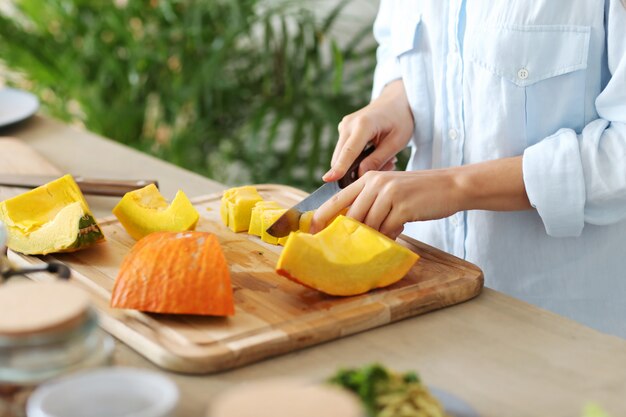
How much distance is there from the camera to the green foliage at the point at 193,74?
322 cm

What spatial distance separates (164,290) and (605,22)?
2.87 ft

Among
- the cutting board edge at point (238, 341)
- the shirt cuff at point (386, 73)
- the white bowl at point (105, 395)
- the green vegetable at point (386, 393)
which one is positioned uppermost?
the shirt cuff at point (386, 73)

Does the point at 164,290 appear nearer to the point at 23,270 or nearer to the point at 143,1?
the point at 23,270

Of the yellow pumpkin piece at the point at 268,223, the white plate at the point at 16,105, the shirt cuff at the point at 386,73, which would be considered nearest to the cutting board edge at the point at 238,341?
the yellow pumpkin piece at the point at 268,223

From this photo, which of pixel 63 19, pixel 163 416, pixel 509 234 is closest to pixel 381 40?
pixel 509 234

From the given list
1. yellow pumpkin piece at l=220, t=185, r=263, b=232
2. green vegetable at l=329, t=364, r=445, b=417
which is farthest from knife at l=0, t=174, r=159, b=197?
green vegetable at l=329, t=364, r=445, b=417

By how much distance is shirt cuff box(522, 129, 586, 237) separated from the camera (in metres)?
1.49

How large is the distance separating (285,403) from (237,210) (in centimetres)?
91

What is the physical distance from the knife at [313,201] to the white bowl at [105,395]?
698 millimetres

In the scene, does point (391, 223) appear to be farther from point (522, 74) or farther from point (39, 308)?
point (39, 308)

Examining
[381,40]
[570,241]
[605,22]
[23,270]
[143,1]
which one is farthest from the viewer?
[143,1]

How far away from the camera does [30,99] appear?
8.29ft

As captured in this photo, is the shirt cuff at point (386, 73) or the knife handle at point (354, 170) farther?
the shirt cuff at point (386, 73)

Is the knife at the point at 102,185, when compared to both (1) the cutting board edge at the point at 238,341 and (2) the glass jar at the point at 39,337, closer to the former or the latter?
(1) the cutting board edge at the point at 238,341
